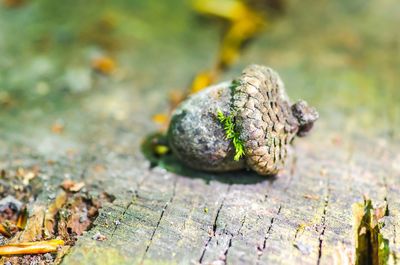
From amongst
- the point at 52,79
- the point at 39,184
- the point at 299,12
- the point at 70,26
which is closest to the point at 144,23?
the point at 70,26

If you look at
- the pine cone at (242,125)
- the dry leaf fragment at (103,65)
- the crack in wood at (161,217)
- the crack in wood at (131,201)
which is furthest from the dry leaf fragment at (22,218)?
the dry leaf fragment at (103,65)

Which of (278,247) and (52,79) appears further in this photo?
(52,79)

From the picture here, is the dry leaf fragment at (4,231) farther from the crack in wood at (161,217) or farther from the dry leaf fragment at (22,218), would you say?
the crack in wood at (161,217)

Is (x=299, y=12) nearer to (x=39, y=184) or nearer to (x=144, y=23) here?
(x=144, y=23)

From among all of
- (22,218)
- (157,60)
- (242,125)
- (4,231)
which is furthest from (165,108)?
(4,231)

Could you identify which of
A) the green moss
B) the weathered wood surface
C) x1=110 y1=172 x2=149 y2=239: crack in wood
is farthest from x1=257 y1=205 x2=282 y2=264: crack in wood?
x1=110 y1=172 x2=149 y2=239: crack in wood

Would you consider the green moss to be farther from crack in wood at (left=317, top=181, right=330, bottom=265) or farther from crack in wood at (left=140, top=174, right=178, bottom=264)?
crack in wood at (left=317, top=181, right=330, bottom=265)
